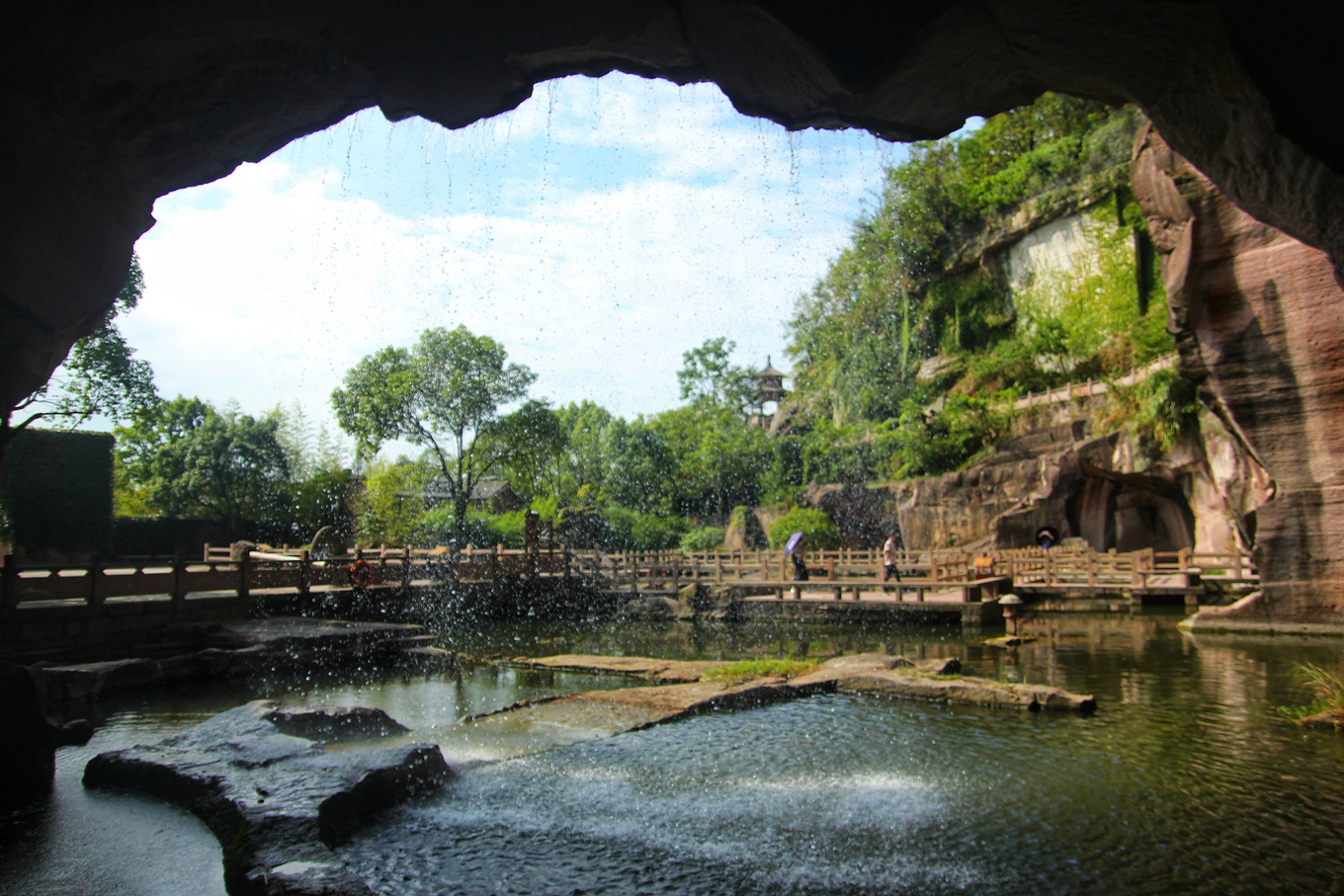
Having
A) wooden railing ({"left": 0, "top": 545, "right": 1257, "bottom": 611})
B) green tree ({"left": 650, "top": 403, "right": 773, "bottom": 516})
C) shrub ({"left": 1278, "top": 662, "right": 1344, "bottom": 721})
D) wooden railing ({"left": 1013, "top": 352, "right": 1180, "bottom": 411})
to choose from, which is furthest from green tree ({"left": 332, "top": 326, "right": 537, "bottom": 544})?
shrub ({"left": 1278, "top": 662, "right": 1344, "bottom": 721})

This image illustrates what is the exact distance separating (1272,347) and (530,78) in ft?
39.7

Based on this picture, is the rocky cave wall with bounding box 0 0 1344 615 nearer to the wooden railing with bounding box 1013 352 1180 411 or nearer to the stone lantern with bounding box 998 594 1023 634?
the stone lantern with bounding box 998 594 1023 634

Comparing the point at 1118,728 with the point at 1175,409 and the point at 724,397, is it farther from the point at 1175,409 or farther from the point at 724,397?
the point at 724,397

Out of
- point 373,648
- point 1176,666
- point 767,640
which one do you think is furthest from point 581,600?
point 1176,666

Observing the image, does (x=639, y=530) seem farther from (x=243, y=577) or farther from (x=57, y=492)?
(x=243, y=577)

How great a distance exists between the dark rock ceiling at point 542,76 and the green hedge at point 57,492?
1004 inches

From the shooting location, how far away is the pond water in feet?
15.1

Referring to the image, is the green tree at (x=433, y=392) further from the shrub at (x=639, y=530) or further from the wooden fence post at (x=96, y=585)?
the wooden fence post at (x=96, y=585)

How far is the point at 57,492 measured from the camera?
26.3 meters

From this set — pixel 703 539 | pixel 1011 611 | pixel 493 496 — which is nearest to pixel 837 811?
pixel 1011 611

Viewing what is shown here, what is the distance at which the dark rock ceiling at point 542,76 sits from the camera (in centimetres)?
400

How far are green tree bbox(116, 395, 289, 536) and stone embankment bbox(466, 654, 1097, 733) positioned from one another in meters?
32.4

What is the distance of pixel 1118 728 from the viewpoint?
798 centimetres

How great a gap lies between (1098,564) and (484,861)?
66.4 ft
